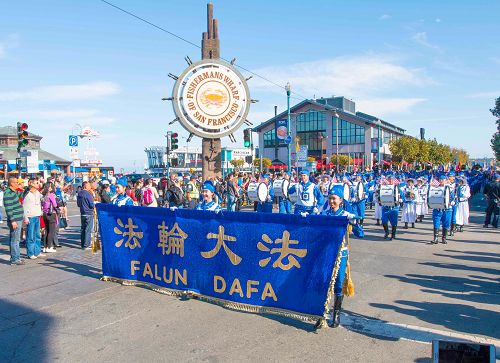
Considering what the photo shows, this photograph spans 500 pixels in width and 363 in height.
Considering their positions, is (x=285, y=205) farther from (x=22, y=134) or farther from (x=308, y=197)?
(x=22, y=134)

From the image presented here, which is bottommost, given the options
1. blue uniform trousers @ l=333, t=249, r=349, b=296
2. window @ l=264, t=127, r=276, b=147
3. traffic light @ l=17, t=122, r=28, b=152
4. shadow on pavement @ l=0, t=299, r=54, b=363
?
shadow on pavement @ l=0, t=299, r=54, b=363

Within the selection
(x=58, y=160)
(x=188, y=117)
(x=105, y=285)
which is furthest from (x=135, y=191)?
(x=58, y=160)

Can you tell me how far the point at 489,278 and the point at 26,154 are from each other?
16.9 metres

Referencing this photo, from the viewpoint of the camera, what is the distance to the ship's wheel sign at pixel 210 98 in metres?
8.86

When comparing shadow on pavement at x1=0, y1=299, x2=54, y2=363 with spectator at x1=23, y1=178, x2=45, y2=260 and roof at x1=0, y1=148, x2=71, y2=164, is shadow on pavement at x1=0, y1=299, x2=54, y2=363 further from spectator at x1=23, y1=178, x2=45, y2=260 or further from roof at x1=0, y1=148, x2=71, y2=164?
roof at x1=0, y1=148, x2=71, y2=164

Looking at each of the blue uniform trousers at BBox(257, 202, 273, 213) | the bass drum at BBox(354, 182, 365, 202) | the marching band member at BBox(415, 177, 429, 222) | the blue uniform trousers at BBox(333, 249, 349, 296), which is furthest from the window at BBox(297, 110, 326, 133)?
the blue uniform trousers at BBox(333, 249, 349, 296)

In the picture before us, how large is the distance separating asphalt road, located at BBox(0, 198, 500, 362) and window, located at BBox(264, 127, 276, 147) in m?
55.7

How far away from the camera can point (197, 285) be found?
6.48 metres

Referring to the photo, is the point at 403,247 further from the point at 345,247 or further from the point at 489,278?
the point at 345,247

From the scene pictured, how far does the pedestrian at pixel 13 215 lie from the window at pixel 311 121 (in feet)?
176

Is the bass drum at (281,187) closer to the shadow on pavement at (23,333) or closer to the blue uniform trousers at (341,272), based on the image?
the blue uniform trousers at (341,272)

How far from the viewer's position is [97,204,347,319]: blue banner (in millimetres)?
5438

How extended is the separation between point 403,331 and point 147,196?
25.9 ft

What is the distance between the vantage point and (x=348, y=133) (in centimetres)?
5925
